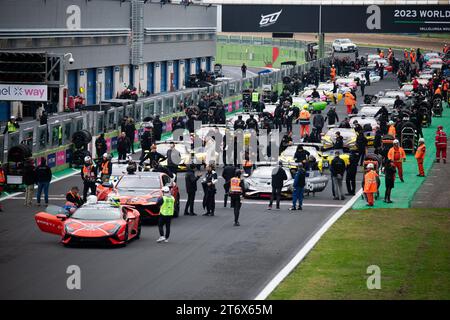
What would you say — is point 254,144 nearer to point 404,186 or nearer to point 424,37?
point 404,186

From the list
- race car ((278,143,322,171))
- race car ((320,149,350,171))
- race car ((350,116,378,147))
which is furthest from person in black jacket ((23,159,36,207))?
race car ((350,116,378,147))

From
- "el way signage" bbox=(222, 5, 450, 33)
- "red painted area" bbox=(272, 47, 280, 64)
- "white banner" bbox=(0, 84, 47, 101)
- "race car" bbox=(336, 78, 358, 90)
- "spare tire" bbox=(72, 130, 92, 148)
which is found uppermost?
"el way signage" bbox=(222, 5, 450, 33)

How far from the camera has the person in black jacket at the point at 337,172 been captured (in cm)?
3503

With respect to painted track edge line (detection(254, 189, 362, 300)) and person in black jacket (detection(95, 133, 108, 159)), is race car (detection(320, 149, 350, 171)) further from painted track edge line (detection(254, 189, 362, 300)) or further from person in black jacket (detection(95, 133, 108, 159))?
person in black jacket (detection(95, 133, 108, 159))

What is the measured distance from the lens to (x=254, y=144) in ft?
145

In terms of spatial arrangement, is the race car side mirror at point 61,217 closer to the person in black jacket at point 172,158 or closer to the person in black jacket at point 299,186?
the person in black jacket at point 299,186

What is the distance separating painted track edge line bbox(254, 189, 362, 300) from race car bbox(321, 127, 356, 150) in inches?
366

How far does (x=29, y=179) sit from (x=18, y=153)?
15.1 ft

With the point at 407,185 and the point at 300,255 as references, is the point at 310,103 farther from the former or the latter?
the point at 300,255

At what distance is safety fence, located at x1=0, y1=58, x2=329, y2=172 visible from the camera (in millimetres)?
39625

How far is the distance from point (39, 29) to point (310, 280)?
36431 millimetres

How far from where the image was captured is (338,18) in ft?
291

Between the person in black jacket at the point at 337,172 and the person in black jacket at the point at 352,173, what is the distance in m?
0.65

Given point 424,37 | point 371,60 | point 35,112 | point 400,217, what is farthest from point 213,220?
point 424,37
